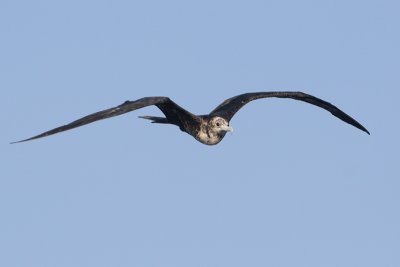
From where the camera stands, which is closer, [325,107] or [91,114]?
[91,114]

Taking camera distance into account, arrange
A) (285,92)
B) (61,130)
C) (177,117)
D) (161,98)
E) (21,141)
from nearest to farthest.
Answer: (21,141)
(61,130)
(161,98)
(177,117)
(285,92)

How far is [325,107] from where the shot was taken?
109ft

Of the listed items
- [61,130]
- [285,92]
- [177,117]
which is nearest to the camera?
[61,130]

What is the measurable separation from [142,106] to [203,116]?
199 inches

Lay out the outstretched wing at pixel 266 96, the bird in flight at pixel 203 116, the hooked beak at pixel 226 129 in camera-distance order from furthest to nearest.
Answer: the outstretched wing at pixel 266 96
the hooked beak at pixel 226 129
the bird in flight at pixel 203 116

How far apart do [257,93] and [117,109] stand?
907 centimetres

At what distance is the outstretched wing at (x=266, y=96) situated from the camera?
101ft

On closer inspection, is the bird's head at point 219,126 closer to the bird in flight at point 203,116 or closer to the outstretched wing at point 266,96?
the bird in flight at point 203,116

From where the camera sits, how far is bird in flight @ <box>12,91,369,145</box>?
77.5ft

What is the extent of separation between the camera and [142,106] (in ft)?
80.8

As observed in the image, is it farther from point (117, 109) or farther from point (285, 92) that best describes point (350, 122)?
point (117, 109)

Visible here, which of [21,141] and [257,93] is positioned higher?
[257,93]

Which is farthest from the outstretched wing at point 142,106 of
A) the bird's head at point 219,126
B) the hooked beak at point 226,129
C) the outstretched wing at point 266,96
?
the outstretched wing at point 266,96

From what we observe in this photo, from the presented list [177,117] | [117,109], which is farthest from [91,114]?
[177,117]
